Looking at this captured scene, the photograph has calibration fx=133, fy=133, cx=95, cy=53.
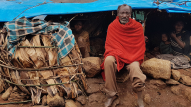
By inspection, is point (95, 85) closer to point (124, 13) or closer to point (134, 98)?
point (134, 98)

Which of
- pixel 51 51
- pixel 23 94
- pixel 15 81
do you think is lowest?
pixel 23 94

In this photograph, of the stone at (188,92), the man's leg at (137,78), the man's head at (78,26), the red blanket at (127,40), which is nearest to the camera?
the man's leg at (137,78)

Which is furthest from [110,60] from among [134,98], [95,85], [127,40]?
[134,98]

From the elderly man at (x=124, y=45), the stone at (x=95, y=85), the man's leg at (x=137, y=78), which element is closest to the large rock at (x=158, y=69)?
the elderly man at (x=124, y=45)

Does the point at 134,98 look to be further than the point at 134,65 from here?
Yes

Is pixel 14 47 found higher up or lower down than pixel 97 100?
higher up

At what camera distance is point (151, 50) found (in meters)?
5.00

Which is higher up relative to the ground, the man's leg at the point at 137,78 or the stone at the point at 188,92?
the man's leg at the point at 137,78

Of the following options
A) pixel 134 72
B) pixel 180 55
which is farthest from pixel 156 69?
pixel 180 55

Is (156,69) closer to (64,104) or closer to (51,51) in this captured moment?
(64,104)

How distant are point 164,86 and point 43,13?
131 inches

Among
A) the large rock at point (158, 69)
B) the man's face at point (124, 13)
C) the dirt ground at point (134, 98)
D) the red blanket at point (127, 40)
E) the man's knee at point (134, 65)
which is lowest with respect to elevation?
the dirt ground at point (134, 98)

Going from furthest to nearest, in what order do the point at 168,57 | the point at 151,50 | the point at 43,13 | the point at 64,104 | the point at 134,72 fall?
the point at 151,50 → the point at 168,57 → the point at 43,13 → the point at 64,104 → the point at 134,72

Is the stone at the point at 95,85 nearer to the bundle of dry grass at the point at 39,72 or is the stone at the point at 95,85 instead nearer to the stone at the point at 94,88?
the stone at the point at 94,88
